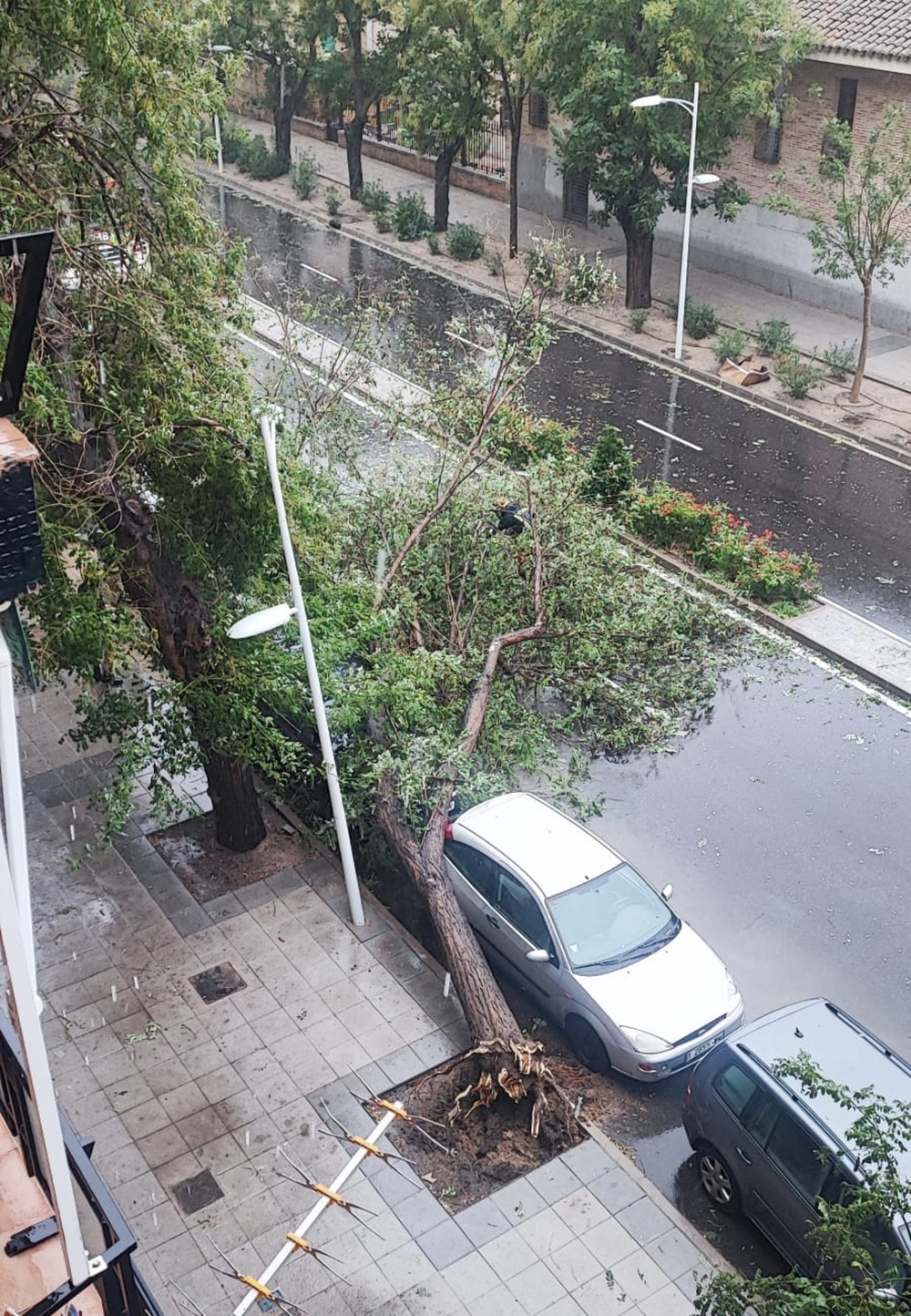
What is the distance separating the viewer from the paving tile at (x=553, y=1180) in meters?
9.63

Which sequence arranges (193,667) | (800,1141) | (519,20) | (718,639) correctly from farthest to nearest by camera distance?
(519,20) < (718,639) < (193,667) < (800,1141)

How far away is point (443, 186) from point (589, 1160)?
2731 centimetres

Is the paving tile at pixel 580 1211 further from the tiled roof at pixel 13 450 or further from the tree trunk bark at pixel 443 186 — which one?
the tree trunk bark at pixel 443 186

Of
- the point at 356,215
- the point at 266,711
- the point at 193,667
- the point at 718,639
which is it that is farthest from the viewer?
the point at 356,215

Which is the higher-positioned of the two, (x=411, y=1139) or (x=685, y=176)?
(x=685, y=176)

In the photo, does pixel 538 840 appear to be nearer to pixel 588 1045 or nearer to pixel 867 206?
pixel 588 1045

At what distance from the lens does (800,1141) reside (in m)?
8.92

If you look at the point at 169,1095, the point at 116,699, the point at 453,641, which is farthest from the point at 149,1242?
the point at 453,641

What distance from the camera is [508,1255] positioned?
30.1ft

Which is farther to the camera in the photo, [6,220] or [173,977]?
[173,977]

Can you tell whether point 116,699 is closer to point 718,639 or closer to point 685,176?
point 718,639

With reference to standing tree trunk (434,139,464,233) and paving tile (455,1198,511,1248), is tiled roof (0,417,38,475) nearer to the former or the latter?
paving tile (455,1198,511,1248)

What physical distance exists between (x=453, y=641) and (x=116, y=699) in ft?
12.5

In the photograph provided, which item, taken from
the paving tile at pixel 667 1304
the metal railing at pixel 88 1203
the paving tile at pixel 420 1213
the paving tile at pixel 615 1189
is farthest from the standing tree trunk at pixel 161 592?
the paving tile at pixel 667 1304
